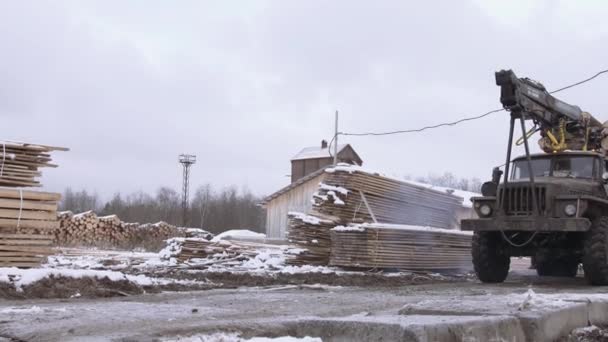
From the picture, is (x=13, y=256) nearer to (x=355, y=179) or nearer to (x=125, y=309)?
(x=125, y=309)

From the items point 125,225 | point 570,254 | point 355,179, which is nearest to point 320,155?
point 125,225

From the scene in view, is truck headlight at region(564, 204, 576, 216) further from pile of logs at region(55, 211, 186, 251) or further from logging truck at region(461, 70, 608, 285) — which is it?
pile of logs at region(55, 211, 186, 251)

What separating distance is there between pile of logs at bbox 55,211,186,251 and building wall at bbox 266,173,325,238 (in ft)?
21.2

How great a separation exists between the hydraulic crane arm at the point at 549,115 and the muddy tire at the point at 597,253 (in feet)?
8.05

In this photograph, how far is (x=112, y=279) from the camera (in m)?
10.3

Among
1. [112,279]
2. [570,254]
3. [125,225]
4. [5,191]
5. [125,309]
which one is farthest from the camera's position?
[125,225]

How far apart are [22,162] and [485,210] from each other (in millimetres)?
8414

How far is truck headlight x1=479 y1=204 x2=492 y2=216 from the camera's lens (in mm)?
12531

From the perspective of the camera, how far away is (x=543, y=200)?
39.2 ft

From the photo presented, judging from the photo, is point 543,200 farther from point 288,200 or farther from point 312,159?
point 312,159

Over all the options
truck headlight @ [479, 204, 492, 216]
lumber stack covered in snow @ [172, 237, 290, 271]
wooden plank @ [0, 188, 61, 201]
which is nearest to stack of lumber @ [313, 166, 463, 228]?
lumber stack covered in snow @ [172, 237, 290, 271]

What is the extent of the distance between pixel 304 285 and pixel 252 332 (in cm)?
722

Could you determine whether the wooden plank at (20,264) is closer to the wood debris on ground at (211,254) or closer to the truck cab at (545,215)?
the wood debris on ground at (211,254)

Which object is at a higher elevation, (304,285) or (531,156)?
(531,156)
